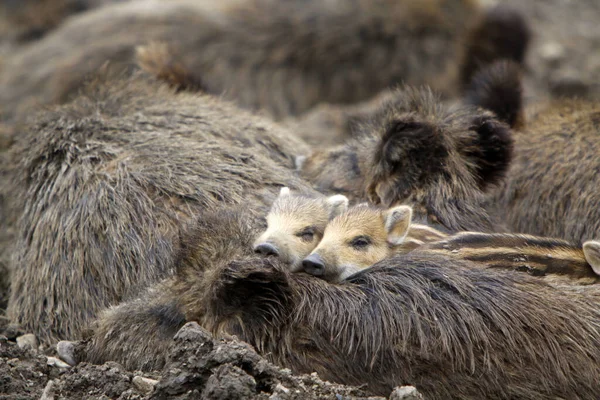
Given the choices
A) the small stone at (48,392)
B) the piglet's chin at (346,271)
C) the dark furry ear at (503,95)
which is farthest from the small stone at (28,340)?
the dark furry ear at (503,95)

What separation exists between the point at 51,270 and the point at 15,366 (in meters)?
0.98

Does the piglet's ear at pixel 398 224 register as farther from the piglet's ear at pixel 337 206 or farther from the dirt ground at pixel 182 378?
the dirt ground at pixel 182 378

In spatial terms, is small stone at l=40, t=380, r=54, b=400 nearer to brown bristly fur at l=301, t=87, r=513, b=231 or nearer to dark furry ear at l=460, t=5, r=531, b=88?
brown bristly fur at l=301, t=87, r=513, b=231

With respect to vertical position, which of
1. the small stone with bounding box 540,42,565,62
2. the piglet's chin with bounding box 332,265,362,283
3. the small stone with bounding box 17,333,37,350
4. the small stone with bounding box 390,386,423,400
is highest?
the piglet's chin with bounding box 332,265,362,283

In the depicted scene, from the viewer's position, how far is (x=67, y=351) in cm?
428

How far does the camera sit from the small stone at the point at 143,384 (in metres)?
3.66

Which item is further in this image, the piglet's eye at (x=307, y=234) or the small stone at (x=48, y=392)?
the piglet's eye at (x=307, y=234)

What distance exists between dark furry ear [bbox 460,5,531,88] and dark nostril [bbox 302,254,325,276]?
4.45 m

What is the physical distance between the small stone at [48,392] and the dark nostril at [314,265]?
1.27 metres

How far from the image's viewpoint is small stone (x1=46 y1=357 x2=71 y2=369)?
4.04m

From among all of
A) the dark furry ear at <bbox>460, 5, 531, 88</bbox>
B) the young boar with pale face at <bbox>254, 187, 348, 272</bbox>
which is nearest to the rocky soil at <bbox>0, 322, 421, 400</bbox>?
the young boar with pale face at <bbox>254, 187, 348, 272</bbox>

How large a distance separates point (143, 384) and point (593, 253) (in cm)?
218

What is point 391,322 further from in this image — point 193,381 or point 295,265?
point 193,381

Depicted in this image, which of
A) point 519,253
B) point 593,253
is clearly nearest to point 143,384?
point 519,253
